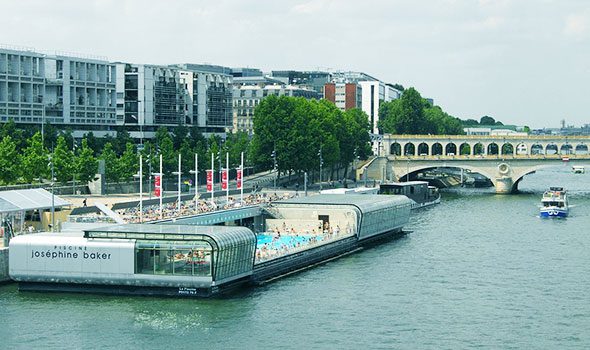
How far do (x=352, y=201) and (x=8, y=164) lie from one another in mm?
26422

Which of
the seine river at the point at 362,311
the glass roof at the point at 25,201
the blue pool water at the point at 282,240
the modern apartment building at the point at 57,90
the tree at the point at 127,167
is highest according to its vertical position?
the modern apartment building at the point at 57,90

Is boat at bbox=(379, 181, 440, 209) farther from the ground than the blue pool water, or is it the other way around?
boat at bbox=(379, 181, 440, 209)

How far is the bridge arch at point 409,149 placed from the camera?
16125cm

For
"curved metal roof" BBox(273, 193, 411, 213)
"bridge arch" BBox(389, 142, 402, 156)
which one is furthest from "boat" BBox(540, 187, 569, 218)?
"bridge arch" BBox(389, 142, 402, 156)

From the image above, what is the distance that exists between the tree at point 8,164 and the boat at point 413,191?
136 ft

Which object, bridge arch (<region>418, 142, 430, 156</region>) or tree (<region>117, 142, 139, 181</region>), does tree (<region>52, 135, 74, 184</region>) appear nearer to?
tree (<region>117, 142, 139, 181</region>)

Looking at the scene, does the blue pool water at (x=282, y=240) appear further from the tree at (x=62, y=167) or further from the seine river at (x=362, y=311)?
the tree at (x=62, y=167)

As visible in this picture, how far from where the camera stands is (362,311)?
177 feet

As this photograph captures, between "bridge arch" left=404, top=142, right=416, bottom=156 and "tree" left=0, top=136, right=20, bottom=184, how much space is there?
266 feet

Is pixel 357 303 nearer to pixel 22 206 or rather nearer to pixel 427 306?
pixel 427 306

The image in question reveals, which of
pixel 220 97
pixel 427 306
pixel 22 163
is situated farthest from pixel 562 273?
pixel 220 97

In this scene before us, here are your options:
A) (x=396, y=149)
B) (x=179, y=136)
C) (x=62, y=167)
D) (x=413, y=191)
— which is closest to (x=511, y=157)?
(x=396, y=149)

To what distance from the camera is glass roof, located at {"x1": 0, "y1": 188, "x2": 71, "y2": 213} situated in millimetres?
63562

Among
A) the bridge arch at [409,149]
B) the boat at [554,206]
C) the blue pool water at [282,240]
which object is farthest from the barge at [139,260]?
the bridge arch at [409,149]
